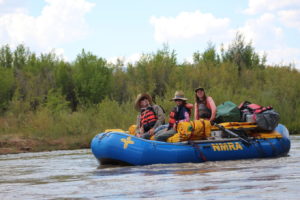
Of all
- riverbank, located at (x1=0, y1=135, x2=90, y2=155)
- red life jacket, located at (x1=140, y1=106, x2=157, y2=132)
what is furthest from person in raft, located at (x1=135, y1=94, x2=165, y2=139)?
riverbank, located at (x1=0, y1=135, x2=90, y2=155)

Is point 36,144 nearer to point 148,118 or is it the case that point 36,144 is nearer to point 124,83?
point 148,118

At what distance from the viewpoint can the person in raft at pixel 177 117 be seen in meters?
14.3

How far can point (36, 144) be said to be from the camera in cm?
2378

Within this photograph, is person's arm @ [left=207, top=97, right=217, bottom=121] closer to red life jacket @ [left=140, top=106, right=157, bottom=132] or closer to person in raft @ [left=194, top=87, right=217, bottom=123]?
person in raft @ [left=194, top=87, right=217, bottom=123]

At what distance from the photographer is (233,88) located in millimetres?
31625

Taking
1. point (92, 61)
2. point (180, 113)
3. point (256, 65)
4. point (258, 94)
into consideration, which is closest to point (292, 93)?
point (258, 94)

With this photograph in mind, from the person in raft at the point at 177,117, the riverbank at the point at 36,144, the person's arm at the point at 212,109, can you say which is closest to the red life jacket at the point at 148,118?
the person in raft at the point at 177,117

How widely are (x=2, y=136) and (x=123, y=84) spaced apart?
14.0m

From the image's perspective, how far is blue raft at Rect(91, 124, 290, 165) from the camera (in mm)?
13766

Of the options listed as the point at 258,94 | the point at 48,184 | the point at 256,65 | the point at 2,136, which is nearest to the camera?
the point at 48,184

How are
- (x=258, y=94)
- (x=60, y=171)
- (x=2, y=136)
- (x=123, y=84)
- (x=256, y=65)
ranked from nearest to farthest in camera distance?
(x=60, y=171)
(x=2, y=136)
(x=258, y=94)
(x=123, y=84)
(x=256, y=65)

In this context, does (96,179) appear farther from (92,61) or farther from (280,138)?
(92,61)

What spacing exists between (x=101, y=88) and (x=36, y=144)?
44.1 ft

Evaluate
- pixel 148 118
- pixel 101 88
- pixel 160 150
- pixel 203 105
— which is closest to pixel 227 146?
pixel 203 105
